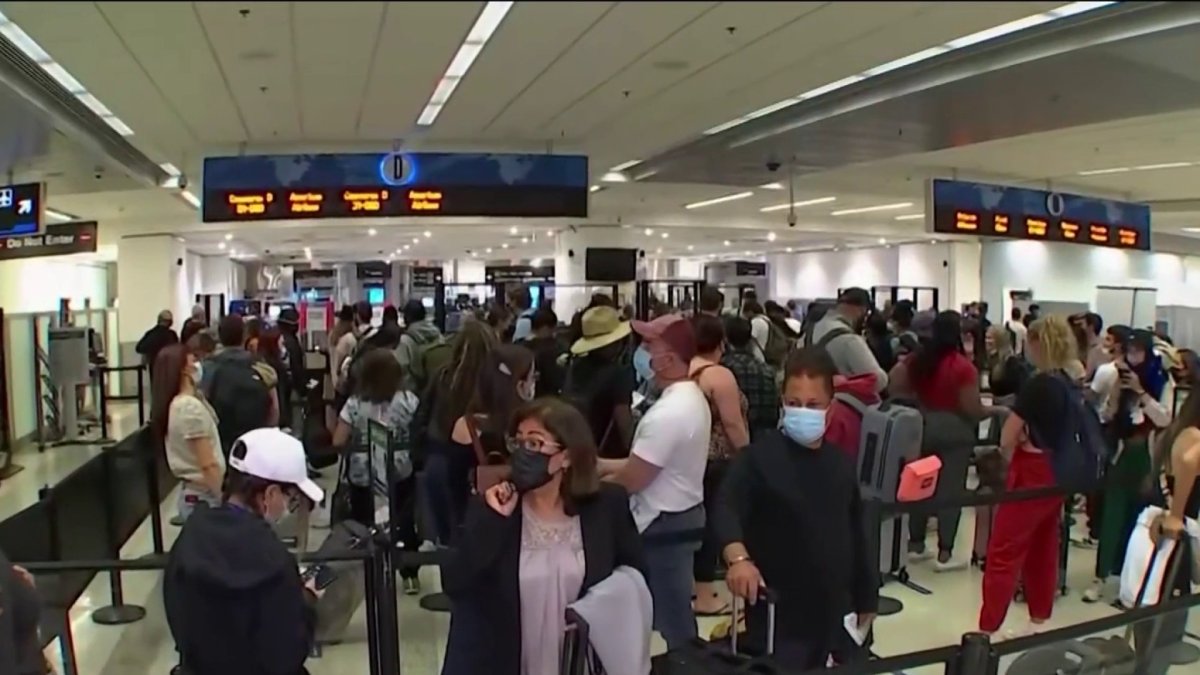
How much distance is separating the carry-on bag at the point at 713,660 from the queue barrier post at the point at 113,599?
364 cm

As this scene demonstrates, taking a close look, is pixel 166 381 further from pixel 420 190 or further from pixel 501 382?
pixel 420 190

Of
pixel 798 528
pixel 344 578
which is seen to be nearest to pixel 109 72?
pixel 344 578

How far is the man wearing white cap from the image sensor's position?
255cm

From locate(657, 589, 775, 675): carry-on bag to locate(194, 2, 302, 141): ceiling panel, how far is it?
1.82 meters

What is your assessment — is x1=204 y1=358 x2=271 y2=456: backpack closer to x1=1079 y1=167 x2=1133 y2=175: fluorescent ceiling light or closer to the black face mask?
the black face mask

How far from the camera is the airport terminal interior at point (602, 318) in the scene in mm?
2291

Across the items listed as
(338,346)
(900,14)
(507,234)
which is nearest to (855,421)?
(900,14)

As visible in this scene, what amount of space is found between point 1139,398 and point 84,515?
6.12m

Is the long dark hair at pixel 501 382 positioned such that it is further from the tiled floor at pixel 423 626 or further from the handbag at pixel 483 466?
the tiled floor at pixel 423 626

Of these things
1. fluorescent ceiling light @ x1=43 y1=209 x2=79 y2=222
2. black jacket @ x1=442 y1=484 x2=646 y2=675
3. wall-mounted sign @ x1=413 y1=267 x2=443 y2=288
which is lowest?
black jacket @ x1=442 y1=484 x2=646 y2=675

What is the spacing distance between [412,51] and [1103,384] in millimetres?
6481

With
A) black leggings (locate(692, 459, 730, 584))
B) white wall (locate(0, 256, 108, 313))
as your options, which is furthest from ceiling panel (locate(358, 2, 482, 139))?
white wall (locate(0, 256, 108, 313))

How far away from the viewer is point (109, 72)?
576 centimetres

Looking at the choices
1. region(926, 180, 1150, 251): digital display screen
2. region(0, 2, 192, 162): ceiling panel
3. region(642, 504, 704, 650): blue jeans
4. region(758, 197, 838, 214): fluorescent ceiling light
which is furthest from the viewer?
region(758, 197, 838, 214): fluorescent ceiling light
